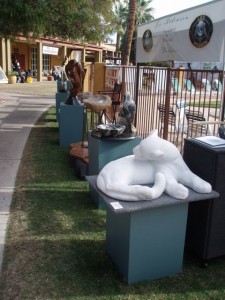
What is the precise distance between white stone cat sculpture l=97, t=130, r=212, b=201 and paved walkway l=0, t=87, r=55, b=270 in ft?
4.34

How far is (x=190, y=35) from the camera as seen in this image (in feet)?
16.3

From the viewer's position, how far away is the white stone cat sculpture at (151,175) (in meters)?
2.65

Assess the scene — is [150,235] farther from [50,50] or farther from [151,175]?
[50,50]

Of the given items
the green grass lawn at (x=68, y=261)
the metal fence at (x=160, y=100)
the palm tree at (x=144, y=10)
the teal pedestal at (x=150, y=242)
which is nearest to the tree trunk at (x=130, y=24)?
the metal fence at (x=160, y=100)

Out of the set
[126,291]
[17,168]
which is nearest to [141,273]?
[126,291]

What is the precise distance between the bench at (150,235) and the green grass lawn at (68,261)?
4.6 inches

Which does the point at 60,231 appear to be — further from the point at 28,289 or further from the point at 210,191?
the point at 210,191

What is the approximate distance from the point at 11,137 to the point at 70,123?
1.84m

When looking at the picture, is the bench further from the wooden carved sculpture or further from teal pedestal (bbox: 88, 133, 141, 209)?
the wooden carved sculpture

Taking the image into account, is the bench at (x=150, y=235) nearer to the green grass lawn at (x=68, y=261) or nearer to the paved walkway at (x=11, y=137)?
the green grass lawn at (x=68, y=261)

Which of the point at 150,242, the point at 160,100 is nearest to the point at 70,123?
the point at 160,100

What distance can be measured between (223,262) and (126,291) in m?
1.00

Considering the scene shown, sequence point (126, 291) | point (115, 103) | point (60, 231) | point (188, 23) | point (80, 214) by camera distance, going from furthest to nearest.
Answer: point (115, 103)
point (188, 23)
point (80, 214)
point (60, 231)
point (126, 291)

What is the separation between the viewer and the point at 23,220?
386cm
